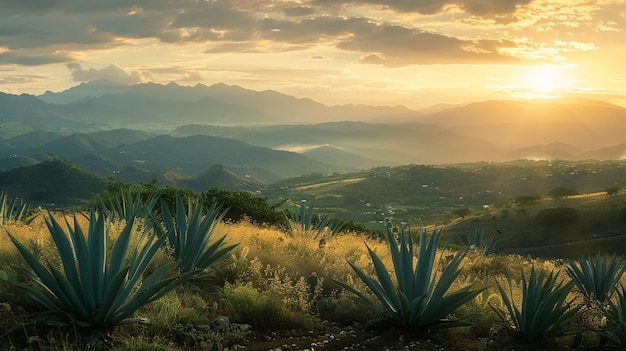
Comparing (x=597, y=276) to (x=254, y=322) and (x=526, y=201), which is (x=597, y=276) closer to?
(x=254, y=322)

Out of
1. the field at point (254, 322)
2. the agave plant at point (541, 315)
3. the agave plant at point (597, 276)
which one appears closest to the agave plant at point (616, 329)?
the field at point (254, 322)

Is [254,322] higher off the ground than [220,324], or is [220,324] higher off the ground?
[220,324]

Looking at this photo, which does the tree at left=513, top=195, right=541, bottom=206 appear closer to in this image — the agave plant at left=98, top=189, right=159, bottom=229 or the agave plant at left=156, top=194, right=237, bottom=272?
the agave plant at left=98, top=189, right=159, bottom=229

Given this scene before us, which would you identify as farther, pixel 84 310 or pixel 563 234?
pixel 563 234

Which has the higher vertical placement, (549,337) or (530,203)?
(549,337)

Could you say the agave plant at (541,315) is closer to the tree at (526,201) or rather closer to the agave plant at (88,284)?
the agave plant at (88,284)

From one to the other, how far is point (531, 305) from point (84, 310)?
229 inches

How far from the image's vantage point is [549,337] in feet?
23.6

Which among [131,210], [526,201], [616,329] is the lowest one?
[526,201]

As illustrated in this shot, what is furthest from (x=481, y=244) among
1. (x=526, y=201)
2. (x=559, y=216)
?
→ (x=526, y=201)

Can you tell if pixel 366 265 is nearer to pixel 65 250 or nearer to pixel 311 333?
pixel 311 333

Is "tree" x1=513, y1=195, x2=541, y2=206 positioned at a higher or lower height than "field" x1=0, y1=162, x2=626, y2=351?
lower

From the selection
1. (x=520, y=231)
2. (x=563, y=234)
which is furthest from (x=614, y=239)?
A: (x=520, y=231)

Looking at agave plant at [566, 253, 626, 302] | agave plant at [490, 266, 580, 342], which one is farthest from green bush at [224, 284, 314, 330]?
agave plant at [566, 253, 626, 302]
